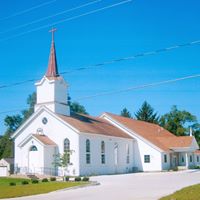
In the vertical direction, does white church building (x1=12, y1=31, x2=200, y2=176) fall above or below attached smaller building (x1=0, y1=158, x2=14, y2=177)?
above

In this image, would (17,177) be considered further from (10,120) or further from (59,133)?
(10,120)

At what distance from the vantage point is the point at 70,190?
22.8 m

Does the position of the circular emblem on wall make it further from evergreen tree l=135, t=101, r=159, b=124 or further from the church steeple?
evergreen tree l=135, t=101, r=159, b=124

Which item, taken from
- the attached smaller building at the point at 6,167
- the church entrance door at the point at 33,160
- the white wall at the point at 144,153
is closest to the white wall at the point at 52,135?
the church entrance door at the point at 33,160

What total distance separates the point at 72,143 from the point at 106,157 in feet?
20.0

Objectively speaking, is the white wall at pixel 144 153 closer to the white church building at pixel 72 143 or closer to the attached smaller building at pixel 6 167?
the white church building at pixel 72 143

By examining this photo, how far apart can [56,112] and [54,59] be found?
21.8 feet

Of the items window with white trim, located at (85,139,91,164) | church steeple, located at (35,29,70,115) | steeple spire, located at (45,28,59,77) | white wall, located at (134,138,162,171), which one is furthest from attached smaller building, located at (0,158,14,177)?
white wall, located at (134,138,162,171)

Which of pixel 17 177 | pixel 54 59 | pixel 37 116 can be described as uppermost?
pixel 54 59

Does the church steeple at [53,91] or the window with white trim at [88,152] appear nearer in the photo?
the window with white trim at [88,152]

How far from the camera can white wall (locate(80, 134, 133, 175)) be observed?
136 ft

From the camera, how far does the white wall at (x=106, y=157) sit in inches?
1630

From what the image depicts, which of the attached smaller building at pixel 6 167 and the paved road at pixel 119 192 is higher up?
the attached smaller building at pixel 6 167

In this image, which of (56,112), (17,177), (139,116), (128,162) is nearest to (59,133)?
(56,112)
